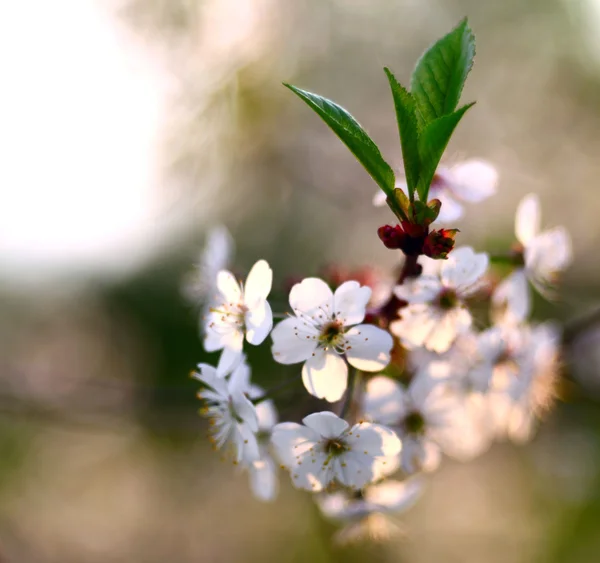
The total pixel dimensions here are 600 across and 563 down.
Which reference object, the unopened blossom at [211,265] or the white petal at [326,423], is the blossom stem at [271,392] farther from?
the unopened blossom at [211,265]

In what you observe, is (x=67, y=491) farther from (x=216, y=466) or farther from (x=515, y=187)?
(x=515, y=187)

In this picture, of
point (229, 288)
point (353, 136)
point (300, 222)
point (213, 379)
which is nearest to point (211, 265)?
point (229, 288)

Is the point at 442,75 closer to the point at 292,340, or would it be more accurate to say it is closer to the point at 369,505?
the point at 292,340

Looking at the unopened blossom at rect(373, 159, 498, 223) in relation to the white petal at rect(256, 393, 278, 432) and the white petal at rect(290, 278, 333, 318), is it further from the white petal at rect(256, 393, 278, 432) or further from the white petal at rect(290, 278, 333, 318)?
the white petal at rect(256, 393, 278, 432)

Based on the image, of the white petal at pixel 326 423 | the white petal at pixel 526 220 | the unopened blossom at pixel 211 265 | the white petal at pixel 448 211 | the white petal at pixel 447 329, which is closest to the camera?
the white petal at pixel 326 423

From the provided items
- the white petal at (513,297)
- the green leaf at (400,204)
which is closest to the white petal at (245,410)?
the green leaf at (400,204)

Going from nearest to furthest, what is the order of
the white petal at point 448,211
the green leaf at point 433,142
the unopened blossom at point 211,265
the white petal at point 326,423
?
the green leaf at point 433,142, the white petal at point 326,423, the white petal at point 448,211, the unopened blossom at point 211,265
